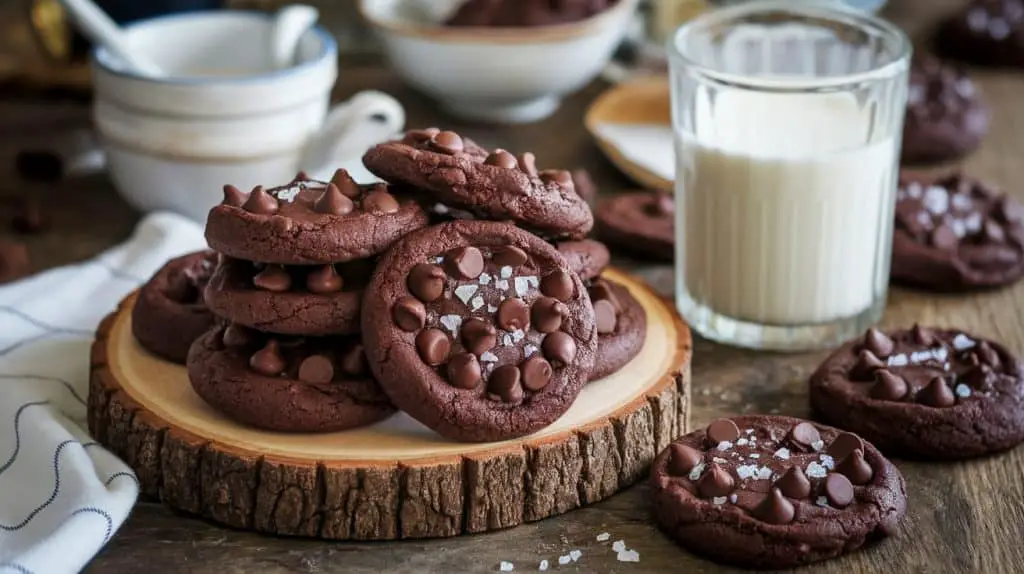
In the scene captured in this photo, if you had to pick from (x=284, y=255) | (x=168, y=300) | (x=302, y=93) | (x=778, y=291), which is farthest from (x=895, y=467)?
(x=302, y=93)

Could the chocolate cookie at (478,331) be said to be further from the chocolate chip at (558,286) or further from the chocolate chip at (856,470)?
the chocolate chip at (856,470)

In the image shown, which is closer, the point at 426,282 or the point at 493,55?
the point at 426,282

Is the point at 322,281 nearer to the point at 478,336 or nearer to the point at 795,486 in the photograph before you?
the point at 478,336

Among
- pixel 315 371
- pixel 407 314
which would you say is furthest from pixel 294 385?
pixel 407 314

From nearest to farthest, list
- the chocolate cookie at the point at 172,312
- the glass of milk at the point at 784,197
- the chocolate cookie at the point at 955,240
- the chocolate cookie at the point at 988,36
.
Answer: the chocolate cookie at the point at 172,312
the glass of milk at the point at 784,197
the chocolate cookie at the point at 955,240
the chocolate cookie at the point at 988,36

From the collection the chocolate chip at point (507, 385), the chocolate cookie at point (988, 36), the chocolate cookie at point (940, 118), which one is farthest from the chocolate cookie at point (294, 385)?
the chocolate cookie at point (988, 36)

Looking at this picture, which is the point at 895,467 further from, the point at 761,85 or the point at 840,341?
the point at 761,85
